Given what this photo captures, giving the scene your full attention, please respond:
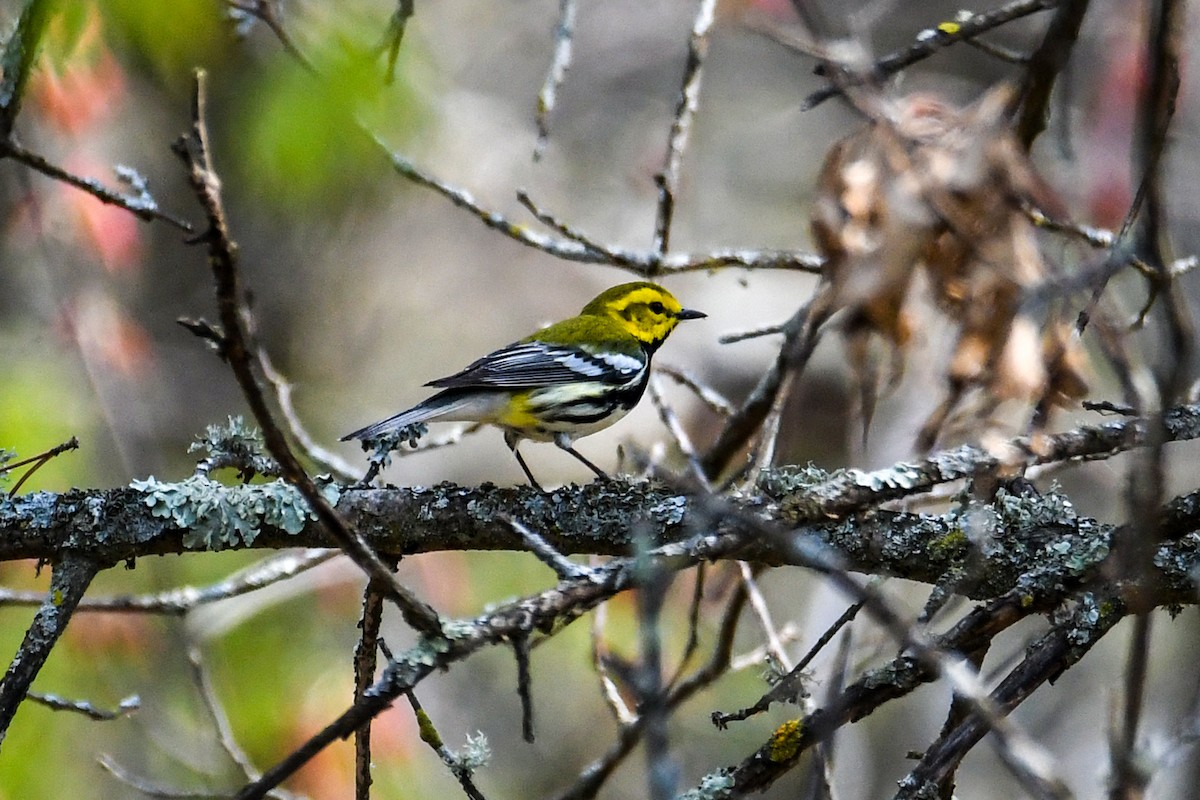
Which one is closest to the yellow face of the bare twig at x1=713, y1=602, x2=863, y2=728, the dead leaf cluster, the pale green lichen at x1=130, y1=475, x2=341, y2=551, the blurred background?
the blurred background

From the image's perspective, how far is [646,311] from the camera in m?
4.78

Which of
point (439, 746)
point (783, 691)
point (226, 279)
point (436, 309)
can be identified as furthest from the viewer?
point (436, 309)

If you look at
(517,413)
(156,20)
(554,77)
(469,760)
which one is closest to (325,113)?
(156,20)

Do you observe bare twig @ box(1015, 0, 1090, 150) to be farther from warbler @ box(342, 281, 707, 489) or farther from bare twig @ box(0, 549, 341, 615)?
bare twig @ box(0, 549, 341, 615)

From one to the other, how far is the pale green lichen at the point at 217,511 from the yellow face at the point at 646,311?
2.47m

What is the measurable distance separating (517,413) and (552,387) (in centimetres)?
17

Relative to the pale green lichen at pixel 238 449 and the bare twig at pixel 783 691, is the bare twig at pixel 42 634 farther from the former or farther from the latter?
the bare twig at pixel 783 691

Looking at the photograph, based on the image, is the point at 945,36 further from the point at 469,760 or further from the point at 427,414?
the point at 469,760

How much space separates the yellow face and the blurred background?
1.50 ft

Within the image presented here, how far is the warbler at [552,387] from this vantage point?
11.5 ft

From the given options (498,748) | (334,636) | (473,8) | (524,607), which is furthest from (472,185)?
(524,607)

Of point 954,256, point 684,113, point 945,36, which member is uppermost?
point 684,113

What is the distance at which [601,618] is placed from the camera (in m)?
3.24

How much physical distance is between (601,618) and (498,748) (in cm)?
476
